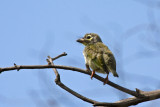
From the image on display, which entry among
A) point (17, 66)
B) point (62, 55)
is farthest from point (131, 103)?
point (17, 66)

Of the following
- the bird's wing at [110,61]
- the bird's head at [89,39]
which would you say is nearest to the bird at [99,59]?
the bird's wing at [110,61]

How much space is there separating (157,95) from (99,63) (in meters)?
1.50

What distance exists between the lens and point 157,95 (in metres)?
3.23

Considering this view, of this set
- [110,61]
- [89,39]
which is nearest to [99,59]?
[110,61]

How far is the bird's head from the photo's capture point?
5582 mm

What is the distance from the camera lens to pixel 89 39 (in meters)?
5.76

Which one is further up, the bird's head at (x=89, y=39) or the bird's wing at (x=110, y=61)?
the bird's head at (x=89, y=39)

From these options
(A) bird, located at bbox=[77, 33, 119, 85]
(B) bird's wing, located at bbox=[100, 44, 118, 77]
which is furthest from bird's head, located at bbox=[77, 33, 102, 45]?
(B) bird's wing, located at bbox=[100, 44, 118, 77]

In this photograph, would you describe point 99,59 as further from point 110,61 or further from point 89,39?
point 89,39

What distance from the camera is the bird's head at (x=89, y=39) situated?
220 inches

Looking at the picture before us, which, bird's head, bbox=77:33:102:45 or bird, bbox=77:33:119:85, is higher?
bird's head, bbox=77:33:102:45

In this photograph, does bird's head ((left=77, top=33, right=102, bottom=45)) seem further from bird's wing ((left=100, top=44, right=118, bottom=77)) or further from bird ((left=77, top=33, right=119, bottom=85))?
bird's wing ((left=100, top=44, right=118, bottom=77))

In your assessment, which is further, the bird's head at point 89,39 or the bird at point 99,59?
the bird's head at point 89,39

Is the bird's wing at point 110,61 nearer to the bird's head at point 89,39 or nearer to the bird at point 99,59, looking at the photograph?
the bird at point 99,59
